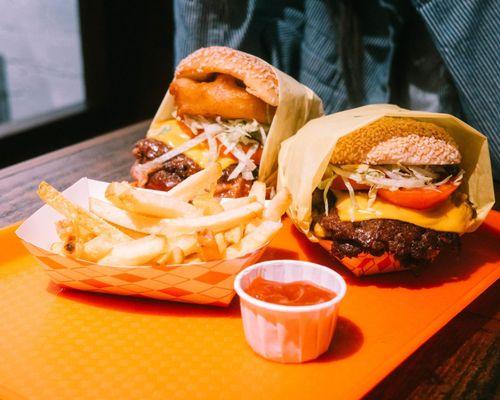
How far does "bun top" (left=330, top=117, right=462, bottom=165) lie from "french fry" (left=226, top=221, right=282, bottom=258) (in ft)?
1.37

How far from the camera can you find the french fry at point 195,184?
6.62ft

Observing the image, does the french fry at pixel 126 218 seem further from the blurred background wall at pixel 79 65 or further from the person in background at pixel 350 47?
the blurred background wall at pixel 79 65

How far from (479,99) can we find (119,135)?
2.08 metres

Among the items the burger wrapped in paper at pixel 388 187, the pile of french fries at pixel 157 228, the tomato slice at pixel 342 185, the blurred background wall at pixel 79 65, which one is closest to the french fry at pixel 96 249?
the pile of french fries at pixel 157 228

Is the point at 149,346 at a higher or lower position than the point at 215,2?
lower

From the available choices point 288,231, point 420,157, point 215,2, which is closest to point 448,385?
point 420,157

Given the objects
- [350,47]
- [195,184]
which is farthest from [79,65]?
[195,184]

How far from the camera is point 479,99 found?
3.20 meters

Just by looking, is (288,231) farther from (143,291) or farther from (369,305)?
(143,291)

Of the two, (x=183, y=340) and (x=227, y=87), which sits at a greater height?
(x=227, y=87)

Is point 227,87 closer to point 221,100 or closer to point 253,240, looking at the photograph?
point 221,100

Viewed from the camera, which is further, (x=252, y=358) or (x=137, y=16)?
(x=137, y=16)

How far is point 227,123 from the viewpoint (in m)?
2.66

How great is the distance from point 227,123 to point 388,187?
932mm
